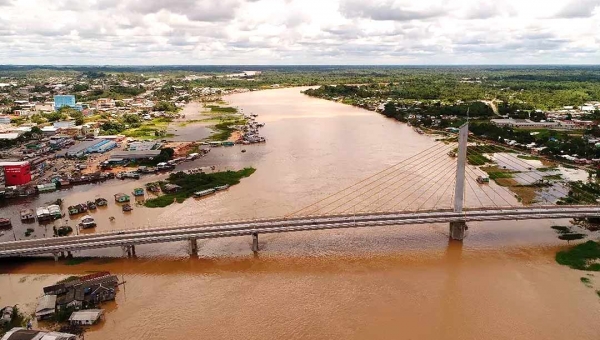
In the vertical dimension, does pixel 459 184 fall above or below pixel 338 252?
above

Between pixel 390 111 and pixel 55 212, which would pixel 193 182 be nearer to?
pixel 55 212

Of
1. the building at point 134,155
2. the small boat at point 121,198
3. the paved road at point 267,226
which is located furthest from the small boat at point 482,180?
the building at point 134,155

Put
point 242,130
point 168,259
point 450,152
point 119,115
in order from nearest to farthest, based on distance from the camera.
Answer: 1. point 168,259
2. point 450,152
3. point 242,130
4. point 119,115

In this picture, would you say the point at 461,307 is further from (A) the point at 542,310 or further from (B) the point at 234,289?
(B) the point at 234,289

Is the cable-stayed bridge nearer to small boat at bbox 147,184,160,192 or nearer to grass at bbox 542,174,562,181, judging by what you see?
grass at bbox 542,174,562,181

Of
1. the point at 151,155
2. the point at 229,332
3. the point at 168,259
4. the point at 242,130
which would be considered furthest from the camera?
the point at 242,130

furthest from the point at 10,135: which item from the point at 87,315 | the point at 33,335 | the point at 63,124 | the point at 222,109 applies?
the point at 33,335

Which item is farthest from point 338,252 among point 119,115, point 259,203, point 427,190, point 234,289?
point 119,115

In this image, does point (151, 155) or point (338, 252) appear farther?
point (151, 155)
